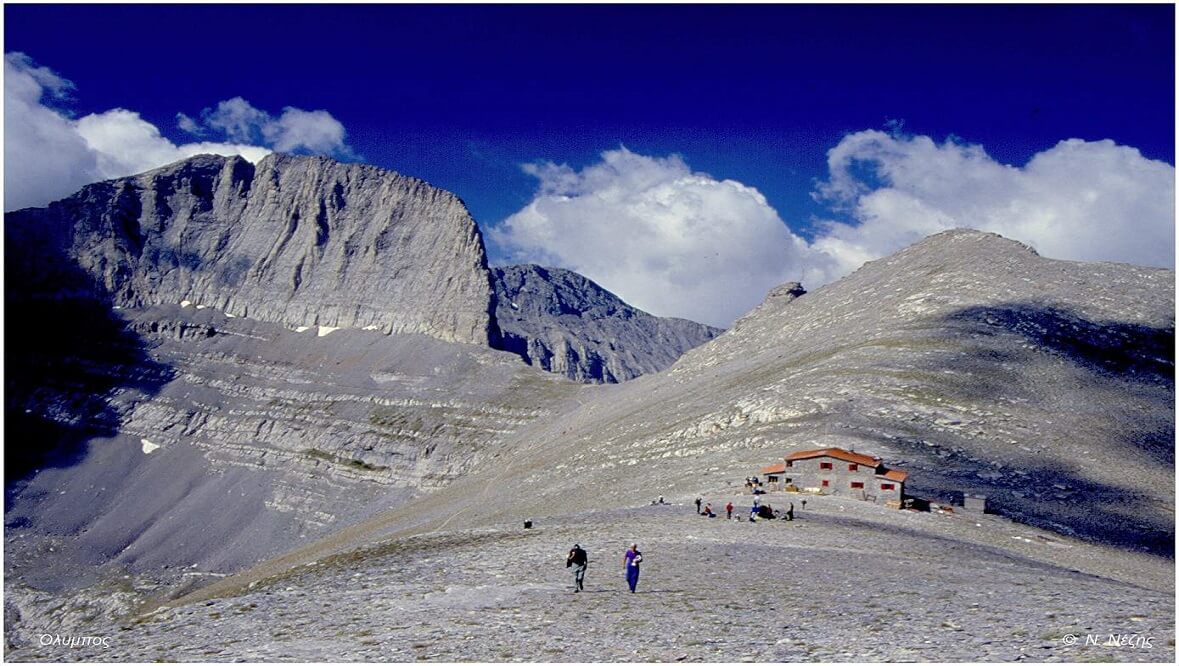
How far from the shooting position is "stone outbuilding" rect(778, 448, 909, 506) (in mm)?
41500

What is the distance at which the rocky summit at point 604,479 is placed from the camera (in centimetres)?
1958

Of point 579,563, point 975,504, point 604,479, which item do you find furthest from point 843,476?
point 604,479

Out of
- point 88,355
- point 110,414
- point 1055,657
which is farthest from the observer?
point 88,355

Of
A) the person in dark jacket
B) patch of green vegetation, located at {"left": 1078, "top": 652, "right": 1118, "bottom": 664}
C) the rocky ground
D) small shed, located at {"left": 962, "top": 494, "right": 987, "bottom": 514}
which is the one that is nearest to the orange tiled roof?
small shed, located at {"left": 962, "top": 494, "right": 987, "bottom": 514}

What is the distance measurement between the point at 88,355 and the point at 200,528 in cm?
8576

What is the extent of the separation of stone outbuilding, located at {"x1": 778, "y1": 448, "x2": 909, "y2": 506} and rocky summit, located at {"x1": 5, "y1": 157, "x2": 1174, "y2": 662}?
83.8 inches

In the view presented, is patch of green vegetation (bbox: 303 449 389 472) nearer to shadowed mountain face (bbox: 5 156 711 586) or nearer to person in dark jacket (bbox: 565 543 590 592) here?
shadowed mountain face (bbox: 5 156 711 586)

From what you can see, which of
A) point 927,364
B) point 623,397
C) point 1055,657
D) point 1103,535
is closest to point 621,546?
point 1055,657

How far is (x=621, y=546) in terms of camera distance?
29844 millimetres

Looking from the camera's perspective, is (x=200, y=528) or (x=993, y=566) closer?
(x=993, y=566)

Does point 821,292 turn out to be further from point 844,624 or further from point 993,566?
point 844,624

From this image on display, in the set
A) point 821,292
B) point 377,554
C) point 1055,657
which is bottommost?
point 377,554

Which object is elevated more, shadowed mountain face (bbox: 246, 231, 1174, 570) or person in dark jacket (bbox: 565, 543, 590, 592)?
shadowed mountain face (bbox: 246, 231, 1174, 570)

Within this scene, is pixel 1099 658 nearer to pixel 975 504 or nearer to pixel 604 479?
pixel 975 504
